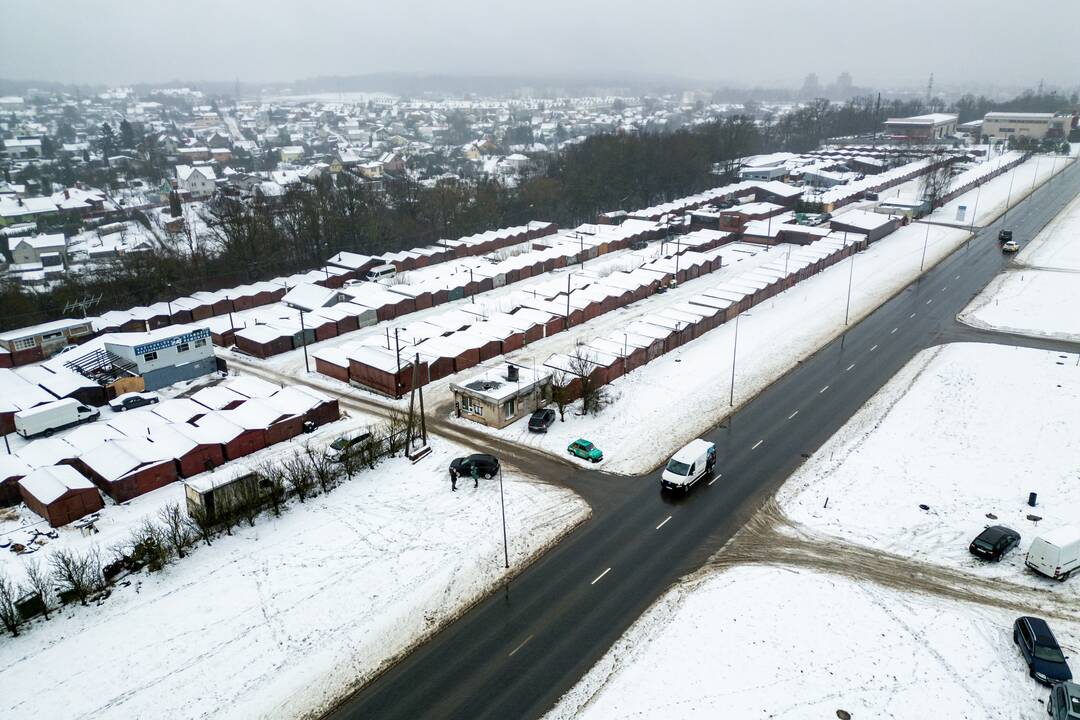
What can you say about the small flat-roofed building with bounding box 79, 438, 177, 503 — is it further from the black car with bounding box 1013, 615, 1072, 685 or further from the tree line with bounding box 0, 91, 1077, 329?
the black car with bounding box 1013, 615, 1072, 685

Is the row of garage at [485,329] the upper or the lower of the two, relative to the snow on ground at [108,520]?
upper

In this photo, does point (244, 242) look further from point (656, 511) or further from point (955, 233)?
point (955, 233)

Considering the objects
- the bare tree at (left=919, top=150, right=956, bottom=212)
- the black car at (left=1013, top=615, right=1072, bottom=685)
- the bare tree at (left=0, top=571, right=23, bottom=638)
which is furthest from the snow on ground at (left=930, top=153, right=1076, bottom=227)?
the bare tree at (left=0, top=571, right=23, bottom=638)

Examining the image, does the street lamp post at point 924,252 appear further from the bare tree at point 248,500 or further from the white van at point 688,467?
the bare tree at point 248,500

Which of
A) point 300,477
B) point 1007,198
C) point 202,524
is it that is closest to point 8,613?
point 202,524

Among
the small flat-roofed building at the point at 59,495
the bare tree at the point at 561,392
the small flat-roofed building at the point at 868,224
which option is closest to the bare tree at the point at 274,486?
the small flat-roofed building at the point at 59,495

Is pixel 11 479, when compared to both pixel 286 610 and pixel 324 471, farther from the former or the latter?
→ pixel 286 610
